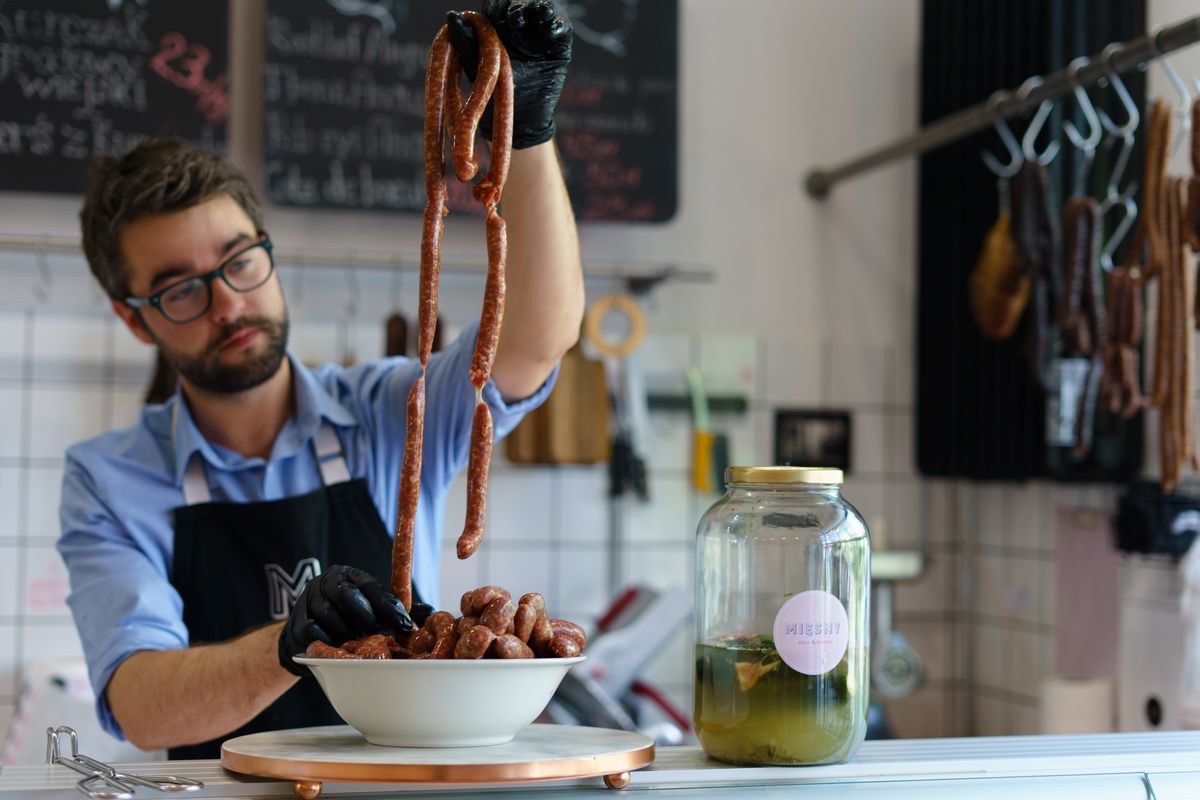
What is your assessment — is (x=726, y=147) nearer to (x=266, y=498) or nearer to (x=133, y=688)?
(x=266, y=498)

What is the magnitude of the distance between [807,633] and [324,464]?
34.7 inches

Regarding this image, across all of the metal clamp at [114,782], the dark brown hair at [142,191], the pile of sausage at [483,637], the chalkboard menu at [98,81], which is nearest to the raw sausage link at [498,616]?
the pile of sausage at [483,637]

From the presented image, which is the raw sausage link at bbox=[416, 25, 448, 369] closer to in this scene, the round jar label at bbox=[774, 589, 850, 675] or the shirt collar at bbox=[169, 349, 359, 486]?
the round jar label at bbox=[774, 589, 850, 675]

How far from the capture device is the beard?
5.41ft

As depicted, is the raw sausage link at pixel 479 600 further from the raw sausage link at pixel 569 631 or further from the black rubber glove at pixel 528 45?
the black rubber glove at pixel 528 45

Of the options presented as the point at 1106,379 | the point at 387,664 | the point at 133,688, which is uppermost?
the point at 1106,379

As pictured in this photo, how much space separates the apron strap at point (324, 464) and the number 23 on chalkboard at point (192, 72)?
1435mm

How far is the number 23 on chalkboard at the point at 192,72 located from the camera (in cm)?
294

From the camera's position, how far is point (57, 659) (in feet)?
9.46

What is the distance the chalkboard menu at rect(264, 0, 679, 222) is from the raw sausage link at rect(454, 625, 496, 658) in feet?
7.01

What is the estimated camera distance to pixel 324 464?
173cm

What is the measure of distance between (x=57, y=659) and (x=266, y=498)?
142cm

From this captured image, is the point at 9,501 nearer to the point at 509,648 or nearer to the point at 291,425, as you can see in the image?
the point at 291,425

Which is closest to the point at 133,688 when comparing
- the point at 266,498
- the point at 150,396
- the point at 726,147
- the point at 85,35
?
the point at 266,498
